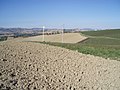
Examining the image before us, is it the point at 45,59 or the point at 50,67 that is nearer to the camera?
the point at 50,67

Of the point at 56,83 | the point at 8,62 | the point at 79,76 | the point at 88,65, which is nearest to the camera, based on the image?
the point at 56,83

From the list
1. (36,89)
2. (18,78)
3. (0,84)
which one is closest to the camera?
(0,84)

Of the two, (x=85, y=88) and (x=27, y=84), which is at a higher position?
(x=27, y=84)

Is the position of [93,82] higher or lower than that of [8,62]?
lower

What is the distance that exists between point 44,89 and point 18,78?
4.66 feet

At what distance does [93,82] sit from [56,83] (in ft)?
9.20

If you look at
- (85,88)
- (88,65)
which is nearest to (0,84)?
(85,88)

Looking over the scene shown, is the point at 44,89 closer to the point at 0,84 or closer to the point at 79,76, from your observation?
the point at 0,84

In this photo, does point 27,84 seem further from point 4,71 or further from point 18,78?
point 4,71

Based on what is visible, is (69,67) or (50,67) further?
(69,67)

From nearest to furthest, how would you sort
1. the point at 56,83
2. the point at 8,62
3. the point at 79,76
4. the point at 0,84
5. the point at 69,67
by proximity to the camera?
the point at 0,84, the point at 56,83, the point at 8,62, the point at 79,76, the point at 69,67

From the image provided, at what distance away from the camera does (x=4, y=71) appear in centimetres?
1096

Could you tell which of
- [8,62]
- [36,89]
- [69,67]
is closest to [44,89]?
[36,89]

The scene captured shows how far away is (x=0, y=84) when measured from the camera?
29.6 feet
